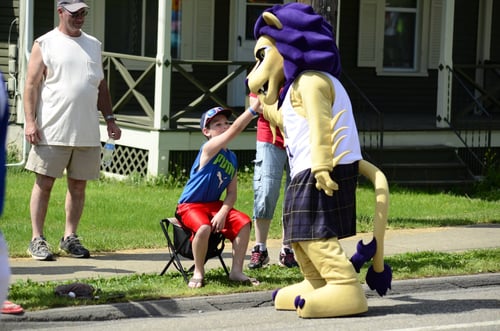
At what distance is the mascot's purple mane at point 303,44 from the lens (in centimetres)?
830

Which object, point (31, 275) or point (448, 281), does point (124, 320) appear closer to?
point (31, 275)

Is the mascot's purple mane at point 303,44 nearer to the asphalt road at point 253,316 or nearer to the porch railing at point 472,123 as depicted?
the asphalt road at point 253,316

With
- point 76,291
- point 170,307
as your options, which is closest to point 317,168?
point 170,307

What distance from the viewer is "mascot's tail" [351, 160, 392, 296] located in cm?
825

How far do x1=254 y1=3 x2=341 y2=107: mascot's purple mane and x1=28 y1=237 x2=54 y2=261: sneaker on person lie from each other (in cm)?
277

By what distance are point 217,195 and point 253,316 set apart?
45.0 inches

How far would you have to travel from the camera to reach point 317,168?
315 inches

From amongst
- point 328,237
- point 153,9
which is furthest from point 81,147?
point 153,9

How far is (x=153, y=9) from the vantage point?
60.6ft

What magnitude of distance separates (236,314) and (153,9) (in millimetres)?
10805

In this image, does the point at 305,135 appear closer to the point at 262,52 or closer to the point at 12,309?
the point at 262,52

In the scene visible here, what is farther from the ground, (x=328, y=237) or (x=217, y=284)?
(x=328, y=237)

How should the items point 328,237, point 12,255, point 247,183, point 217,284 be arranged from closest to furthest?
point 328,237 → point 217,284 → point 12,255 → point 247,183

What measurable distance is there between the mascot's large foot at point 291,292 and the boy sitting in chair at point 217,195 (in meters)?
0.61
